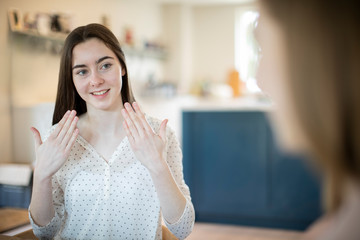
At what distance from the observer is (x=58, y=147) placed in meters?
1.23

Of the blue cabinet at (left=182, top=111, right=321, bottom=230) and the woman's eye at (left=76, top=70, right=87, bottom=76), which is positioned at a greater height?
the woman's eye at (left=76, top=70, right=87, bottom=76)

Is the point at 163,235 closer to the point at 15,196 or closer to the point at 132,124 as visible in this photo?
the point at 132,124

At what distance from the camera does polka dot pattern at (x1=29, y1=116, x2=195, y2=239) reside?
4.48 feet

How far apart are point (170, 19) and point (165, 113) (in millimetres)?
1927

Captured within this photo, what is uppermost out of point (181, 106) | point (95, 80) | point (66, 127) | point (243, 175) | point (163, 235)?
point (95, 80)

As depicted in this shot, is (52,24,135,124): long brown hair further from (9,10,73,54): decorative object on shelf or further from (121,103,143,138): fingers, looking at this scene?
(9,10,73,54): decorative object on shelf

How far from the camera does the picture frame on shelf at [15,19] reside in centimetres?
239

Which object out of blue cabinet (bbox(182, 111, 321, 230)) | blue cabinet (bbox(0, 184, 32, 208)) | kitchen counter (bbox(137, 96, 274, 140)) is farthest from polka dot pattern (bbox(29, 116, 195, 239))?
blue cabinet (bbox(182, 111, 321, 230))

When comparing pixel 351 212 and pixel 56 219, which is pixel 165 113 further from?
pixel 351 212

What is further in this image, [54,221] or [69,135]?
[54,221]

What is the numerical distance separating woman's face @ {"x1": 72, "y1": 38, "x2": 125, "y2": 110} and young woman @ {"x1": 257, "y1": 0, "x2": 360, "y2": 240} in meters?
0.76

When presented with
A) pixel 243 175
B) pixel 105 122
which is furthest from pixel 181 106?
pixel 105 122

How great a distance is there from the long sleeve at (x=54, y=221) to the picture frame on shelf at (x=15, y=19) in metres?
1.34

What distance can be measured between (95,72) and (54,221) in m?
0.49
